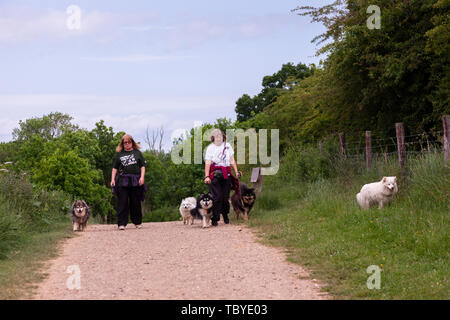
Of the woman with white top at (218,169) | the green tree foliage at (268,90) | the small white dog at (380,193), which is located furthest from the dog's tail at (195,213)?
the green tree foliage at (268,90)

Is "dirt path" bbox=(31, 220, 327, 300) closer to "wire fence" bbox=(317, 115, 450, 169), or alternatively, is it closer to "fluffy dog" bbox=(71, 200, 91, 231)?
"fluffy dog" bbox=(71, 200, 91, 231)

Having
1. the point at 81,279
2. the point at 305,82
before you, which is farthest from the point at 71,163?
the point at 81,279

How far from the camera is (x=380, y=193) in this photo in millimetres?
11758

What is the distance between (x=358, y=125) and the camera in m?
20.4

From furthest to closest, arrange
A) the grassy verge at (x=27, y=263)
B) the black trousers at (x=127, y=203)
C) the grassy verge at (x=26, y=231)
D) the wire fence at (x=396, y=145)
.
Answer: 1. the black trousers at (x=127, y=203)
2. the wire fence at (x=396, y=145)
3. the grassy verge at (x=26, y=231)
4. the grassy verge at (x=27, y=263)

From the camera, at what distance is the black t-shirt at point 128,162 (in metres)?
14.1

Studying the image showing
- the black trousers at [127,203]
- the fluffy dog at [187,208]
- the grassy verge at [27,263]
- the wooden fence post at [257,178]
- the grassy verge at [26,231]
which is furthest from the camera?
the wooden fence post at [257,178]

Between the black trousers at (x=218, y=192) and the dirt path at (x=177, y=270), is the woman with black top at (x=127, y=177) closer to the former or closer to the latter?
the black trousers at (x=218, y=192)

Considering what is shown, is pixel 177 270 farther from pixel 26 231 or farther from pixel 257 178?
pixel 257 178

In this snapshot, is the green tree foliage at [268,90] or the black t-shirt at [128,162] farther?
the green tree foliage at [268,90]

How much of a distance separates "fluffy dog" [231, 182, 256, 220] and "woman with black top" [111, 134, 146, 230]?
2.37 metres

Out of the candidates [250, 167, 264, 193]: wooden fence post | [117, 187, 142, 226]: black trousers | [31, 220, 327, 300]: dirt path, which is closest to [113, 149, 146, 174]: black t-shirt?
[117, 187, 142, 226]: black trousers

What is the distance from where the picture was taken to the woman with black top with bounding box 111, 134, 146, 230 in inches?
554

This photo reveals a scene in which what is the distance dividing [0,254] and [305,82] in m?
22.1
